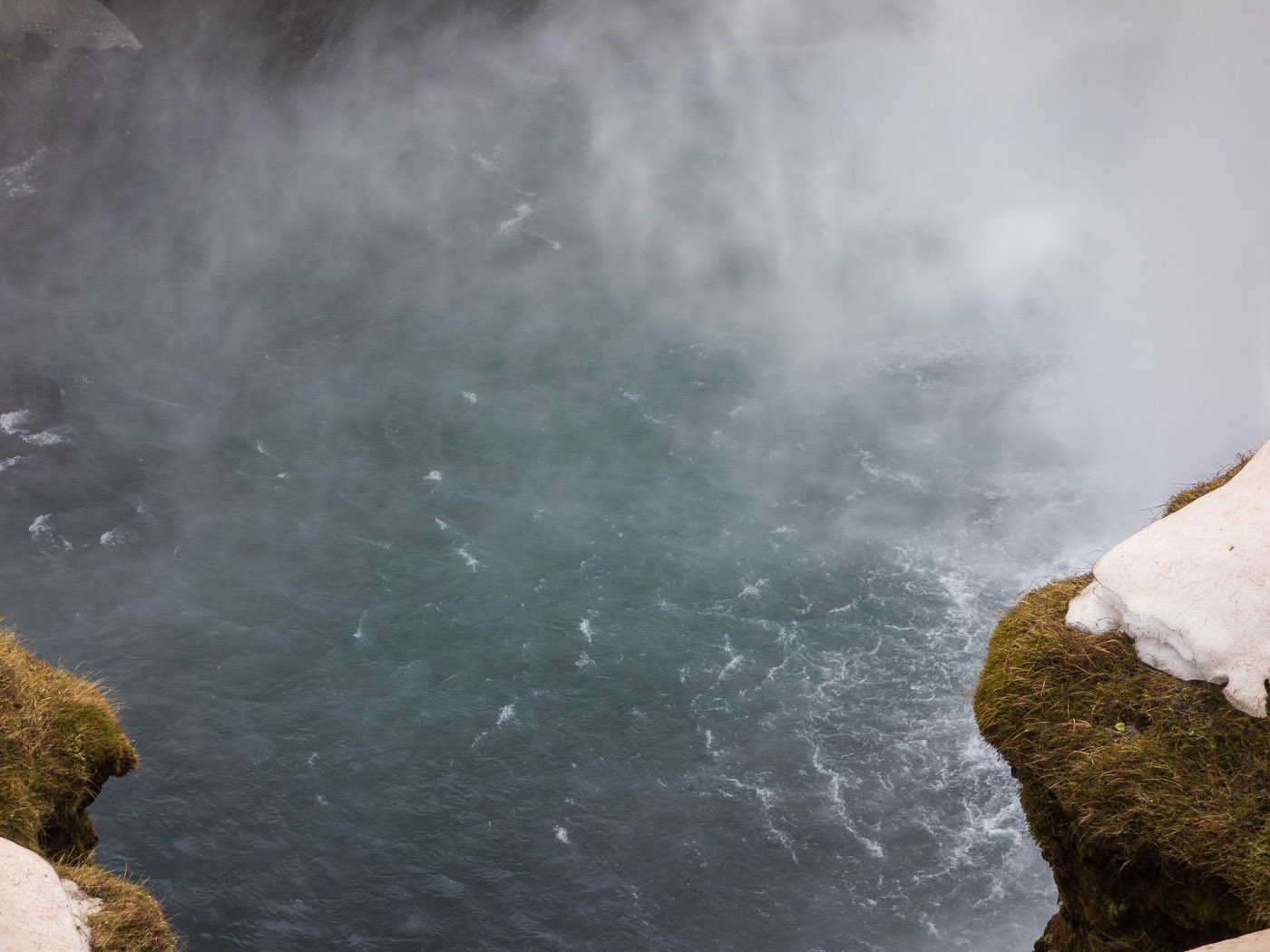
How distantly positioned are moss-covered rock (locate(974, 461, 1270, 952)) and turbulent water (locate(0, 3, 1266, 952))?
4456cm

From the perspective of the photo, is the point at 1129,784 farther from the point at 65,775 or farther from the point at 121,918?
the point at 65,775

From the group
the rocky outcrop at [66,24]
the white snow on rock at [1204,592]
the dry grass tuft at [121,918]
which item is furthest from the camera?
the rocky outcrop at [66,24]

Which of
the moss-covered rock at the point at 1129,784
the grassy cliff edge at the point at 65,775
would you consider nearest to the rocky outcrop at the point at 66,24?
the grassy cliff edge at the point at 65,775

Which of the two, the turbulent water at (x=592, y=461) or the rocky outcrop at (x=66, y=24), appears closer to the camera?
the turbulent water at (x=592, y=461)

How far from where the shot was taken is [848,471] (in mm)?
102938

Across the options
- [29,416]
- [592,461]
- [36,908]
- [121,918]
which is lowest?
[36,908]

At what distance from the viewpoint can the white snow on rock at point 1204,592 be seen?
22562mm

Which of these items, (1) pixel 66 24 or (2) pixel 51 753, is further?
(1) pixel 66 24

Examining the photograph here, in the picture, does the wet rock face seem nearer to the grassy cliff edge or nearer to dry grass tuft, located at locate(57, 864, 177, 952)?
the grassy cliff edge

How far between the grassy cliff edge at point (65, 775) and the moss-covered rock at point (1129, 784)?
62.4ft

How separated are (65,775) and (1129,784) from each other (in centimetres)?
2450

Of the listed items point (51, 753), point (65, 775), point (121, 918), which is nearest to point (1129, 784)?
point (121, 918)

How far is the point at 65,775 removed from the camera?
91.7ft

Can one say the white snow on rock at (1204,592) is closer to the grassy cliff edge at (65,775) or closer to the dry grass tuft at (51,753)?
the grassy cliff edge at (65,775)
